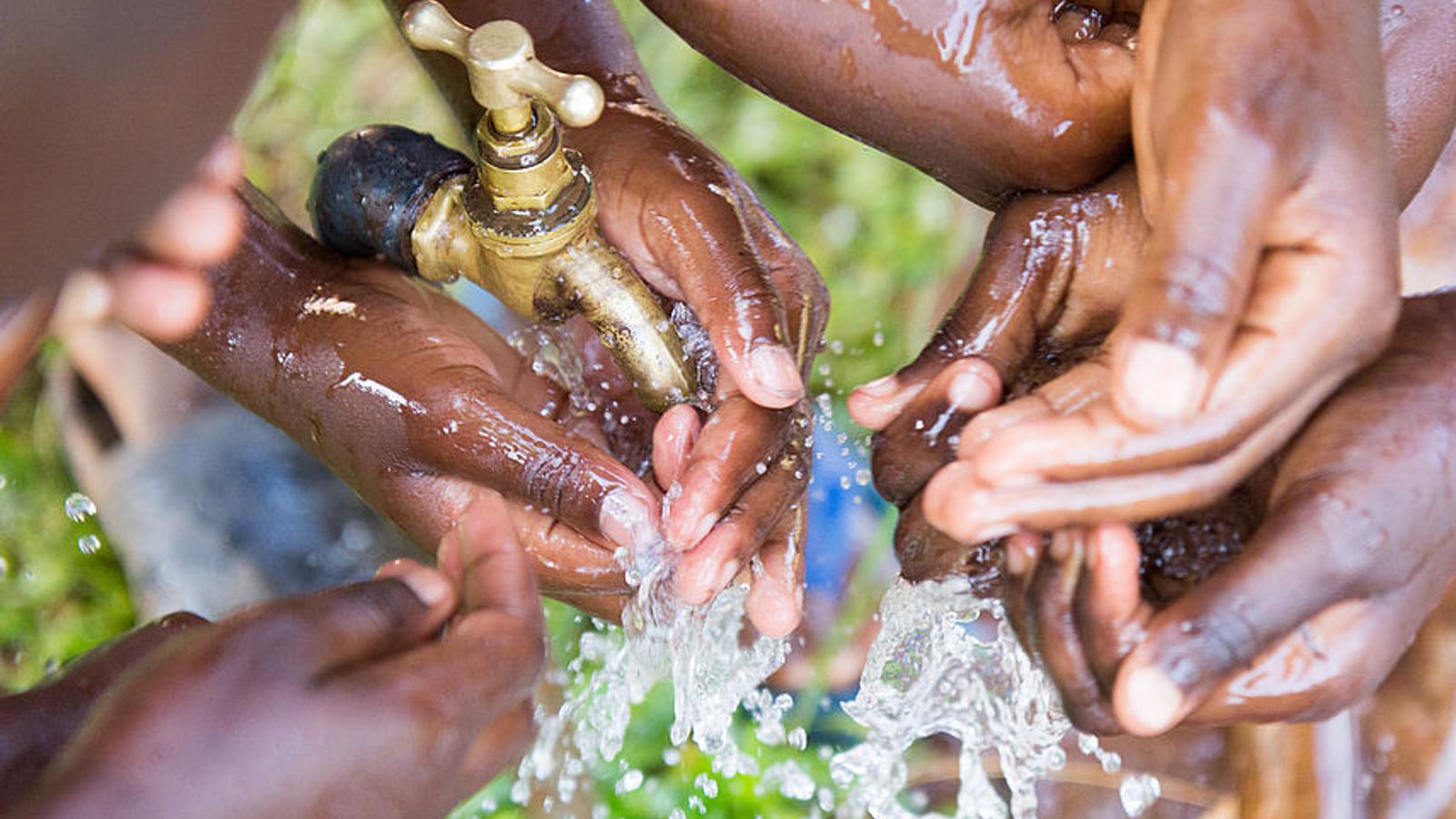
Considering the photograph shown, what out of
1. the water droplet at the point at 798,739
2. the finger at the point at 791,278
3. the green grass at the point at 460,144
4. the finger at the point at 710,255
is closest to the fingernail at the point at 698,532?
the finger at the point at 710,255

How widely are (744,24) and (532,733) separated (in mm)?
908

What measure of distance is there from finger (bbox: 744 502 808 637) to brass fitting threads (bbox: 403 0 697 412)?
0.23 m

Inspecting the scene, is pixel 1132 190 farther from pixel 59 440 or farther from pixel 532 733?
pixel 59 440

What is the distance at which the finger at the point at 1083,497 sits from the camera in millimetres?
1174

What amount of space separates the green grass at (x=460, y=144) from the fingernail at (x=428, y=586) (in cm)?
127

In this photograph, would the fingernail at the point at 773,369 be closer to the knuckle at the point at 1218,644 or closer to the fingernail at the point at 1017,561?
the fingernail at the point at 1017,561

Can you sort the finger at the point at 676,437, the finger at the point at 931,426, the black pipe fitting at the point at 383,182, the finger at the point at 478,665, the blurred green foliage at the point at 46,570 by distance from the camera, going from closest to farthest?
the finger at the point at 478,665 < the finger at the point at 931,426 < the finger at the point at 676,437 < the black pipe fitting at the point at 383,182 < the blurred green foliage at the point at 46,570

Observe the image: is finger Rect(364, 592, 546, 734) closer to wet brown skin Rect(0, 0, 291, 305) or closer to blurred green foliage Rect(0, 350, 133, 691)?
wet brown skin Rect(0, 0, 291, 305)

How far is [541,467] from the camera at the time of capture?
61.7 inches

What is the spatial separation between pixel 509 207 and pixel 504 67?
7.9 inches

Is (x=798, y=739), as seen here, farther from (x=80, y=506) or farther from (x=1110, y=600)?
(x=80, y=506)

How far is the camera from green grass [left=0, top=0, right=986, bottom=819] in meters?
2.63

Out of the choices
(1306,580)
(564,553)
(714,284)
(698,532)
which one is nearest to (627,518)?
(698,532)

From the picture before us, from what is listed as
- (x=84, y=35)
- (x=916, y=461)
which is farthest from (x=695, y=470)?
(x=84, y=35)
